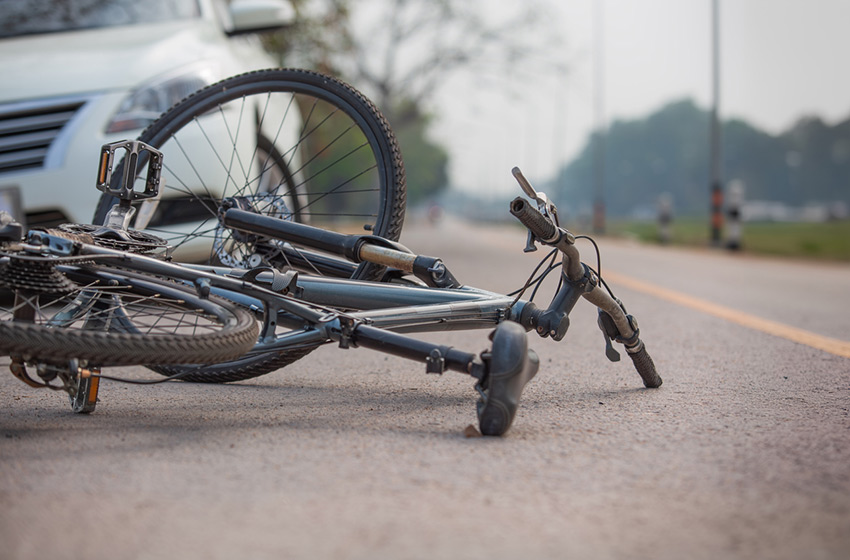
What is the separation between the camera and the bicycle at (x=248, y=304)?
188 centimetres

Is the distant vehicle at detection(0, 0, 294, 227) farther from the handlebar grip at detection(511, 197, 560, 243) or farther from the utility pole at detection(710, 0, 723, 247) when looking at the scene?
the utility pole at detection(710, 0, 723, 247)

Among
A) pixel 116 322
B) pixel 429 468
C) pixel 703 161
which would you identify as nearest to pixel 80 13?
pixel 116 322

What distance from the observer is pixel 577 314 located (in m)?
4.76

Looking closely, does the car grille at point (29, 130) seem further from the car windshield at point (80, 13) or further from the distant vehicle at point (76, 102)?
the car windshield at point (80, 13)

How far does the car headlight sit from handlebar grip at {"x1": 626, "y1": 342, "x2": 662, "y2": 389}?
2.49 m

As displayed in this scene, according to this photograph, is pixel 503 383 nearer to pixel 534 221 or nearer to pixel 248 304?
pixel 534 221

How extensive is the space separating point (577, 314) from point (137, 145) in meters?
2.82

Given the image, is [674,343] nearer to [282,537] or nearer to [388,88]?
[282,537]

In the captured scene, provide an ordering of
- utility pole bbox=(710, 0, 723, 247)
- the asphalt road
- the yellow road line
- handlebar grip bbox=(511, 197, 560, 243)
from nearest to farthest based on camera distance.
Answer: the asphalt road, handlebar grip bbox=(511, 197, 560, 243), the yellow road line, utility pole bbox=(710, 0, 723, 247)

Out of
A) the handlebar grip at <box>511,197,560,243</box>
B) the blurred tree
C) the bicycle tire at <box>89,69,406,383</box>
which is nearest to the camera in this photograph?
the handlebar grip at <box>511,197,560,243</box>

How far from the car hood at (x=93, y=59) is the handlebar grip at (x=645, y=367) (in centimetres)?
277

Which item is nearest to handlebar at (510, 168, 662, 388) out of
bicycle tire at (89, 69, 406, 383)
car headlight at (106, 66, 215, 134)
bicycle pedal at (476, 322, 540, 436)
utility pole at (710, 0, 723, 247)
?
bicycle pedal at (476, 322, 540, 436)

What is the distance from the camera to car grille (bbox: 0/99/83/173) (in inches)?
163

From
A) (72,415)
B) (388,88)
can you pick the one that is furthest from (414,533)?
(388,88)
